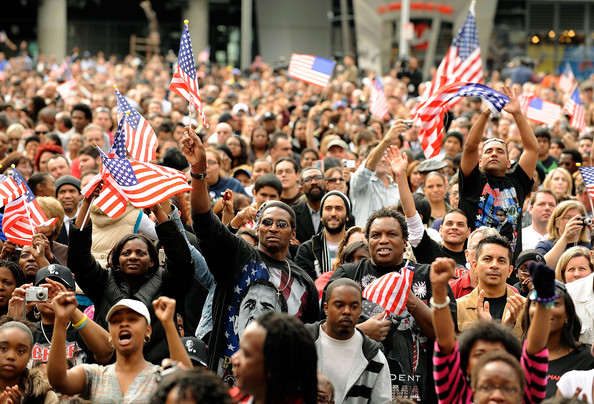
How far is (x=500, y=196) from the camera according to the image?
834 cm

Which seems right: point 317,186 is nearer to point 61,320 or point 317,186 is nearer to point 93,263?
point 93,263

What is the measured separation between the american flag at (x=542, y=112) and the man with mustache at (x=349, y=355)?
958cm

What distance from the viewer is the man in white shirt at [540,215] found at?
961 cm

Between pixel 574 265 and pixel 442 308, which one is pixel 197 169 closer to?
pixel 442 308

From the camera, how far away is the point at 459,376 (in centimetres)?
509

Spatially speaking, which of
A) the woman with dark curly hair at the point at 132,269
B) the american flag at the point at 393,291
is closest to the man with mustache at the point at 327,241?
the woman with dark curly hair at the point at 132,269

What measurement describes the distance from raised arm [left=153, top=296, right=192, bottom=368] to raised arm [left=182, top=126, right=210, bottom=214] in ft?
3.32

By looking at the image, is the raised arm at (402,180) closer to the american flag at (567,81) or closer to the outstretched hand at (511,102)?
the outstretched hand at (511,102)

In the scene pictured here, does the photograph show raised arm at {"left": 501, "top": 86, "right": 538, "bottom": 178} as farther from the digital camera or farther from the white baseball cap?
the digital camera

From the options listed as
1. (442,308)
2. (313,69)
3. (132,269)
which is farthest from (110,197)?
(313,69)

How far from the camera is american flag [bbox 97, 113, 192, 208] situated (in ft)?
24.2

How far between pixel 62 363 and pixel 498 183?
4175mm

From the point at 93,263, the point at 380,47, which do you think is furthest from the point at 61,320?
the point at 380,47

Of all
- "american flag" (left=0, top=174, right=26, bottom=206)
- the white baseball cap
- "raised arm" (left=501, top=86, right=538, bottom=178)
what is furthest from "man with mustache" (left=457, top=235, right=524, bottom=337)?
"american flag" (left=0, top=174, right=26, bottom=206)
